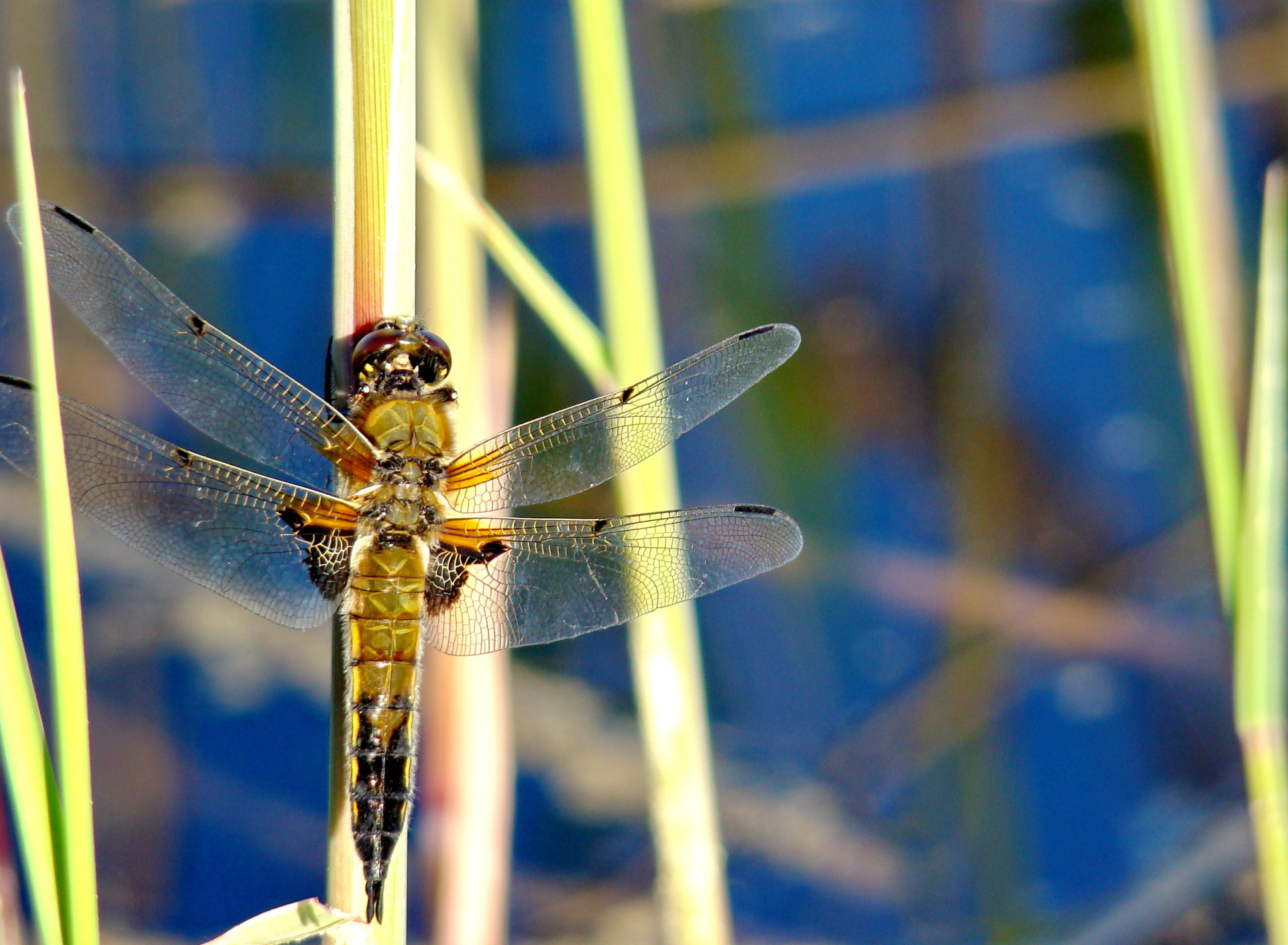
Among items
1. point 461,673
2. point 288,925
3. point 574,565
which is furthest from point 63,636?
point 461,673

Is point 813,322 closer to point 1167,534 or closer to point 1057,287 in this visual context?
point 1057,287

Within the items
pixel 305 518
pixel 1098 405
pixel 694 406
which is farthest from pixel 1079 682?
pixel 305 518

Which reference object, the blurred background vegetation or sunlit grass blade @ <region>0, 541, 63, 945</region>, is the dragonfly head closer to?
sunlit grass blade @ <region>0, 541, 63, 945</region>

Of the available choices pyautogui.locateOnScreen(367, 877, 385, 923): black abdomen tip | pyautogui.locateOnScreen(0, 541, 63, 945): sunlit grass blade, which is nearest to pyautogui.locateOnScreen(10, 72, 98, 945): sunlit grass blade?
pyautogui.locateOnScreen(0, 541, 63, 945): sunlit grass blade

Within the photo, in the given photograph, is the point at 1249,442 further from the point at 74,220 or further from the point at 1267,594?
the point at 74,220

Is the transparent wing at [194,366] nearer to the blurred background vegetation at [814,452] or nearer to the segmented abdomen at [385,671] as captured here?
the segmented abdomen at [385,671]

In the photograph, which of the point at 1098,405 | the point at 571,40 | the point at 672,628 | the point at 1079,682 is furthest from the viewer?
the point at 571,40

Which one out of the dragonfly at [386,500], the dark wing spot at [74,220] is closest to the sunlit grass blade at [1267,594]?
the dragonfly at [386,500]
